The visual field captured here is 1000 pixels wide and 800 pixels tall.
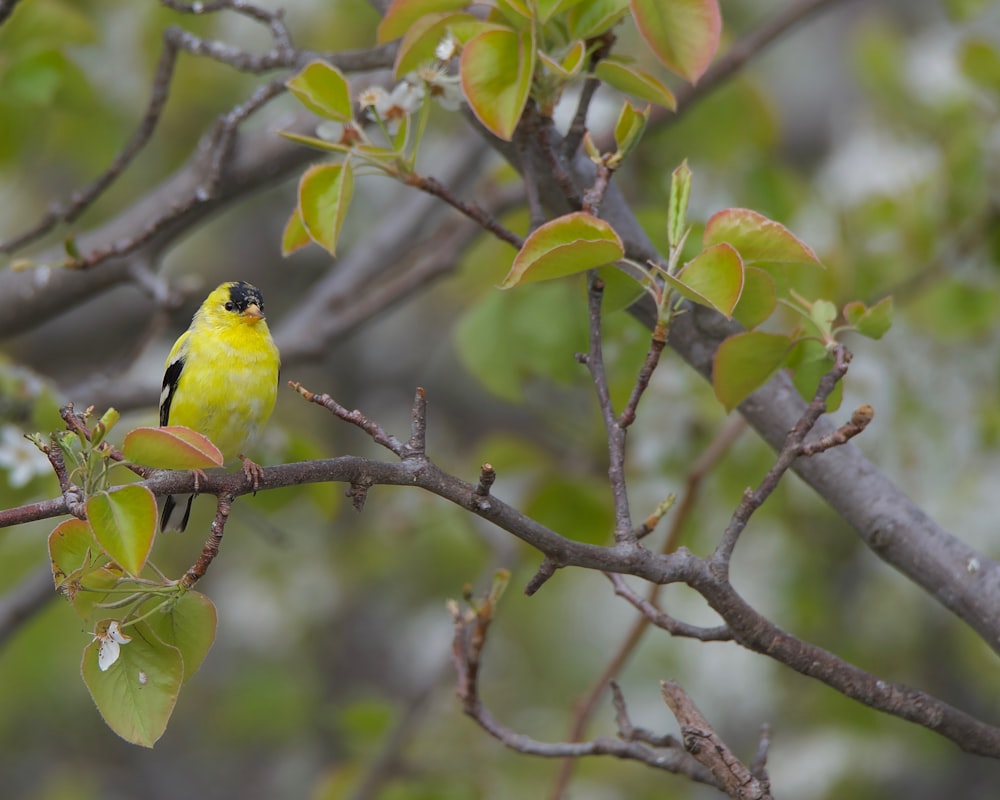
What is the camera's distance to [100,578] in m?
1.27

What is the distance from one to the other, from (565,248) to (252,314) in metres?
1.32

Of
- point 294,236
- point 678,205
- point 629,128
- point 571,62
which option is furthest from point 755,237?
point 294,236

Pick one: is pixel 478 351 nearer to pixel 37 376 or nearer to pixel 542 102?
pixel 37 376

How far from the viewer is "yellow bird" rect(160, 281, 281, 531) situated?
2.28 m

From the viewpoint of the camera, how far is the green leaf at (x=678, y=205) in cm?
142

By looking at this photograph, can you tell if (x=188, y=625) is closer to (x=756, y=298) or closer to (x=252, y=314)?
(x=756, y=298)

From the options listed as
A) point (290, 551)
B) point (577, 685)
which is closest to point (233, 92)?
point (290, 551)

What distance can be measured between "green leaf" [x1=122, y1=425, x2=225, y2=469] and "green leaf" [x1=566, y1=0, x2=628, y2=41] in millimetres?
786

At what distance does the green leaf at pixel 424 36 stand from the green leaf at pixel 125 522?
0.74 m

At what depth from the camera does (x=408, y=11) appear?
159 cm

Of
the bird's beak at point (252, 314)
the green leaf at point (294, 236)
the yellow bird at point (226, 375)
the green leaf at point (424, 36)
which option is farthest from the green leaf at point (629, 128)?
the bird's beak at point (252, 314)

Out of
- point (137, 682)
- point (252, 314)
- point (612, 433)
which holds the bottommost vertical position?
point (137, 682)

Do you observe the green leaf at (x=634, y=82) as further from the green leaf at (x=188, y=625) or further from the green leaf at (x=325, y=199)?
the green leaf at (x=188, y=625)

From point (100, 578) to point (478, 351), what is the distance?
5.03 feet
